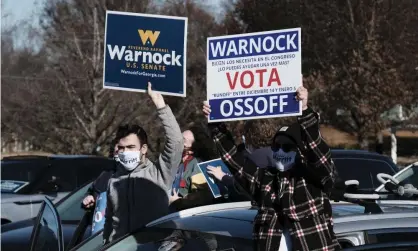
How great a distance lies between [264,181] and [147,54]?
169cm

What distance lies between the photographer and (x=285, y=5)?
29.5 meters

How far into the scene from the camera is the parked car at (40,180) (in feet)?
38.8

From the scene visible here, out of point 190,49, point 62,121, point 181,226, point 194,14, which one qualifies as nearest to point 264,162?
point 181,226

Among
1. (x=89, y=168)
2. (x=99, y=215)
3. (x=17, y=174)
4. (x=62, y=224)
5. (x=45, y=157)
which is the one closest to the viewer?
(x=99, y=215)

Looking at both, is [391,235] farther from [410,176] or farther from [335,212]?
[410,176]

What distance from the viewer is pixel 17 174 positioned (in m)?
12.9

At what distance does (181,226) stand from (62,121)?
70.5 feet

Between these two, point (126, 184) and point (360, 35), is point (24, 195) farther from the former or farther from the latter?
point (360, 35)

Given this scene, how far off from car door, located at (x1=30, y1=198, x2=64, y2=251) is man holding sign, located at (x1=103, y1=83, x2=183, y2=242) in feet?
1.24

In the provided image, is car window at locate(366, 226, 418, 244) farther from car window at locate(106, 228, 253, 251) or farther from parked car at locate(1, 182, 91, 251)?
parked car at locate(1, 182, 91, 251)

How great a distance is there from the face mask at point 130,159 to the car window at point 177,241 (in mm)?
709

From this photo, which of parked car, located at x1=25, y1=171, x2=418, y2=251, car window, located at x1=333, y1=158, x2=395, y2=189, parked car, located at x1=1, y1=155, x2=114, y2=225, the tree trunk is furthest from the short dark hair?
the tree trunk

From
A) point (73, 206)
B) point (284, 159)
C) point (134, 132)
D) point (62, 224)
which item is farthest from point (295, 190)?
point (73, 206)

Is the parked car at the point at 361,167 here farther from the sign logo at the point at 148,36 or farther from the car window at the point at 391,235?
the car window at the point at 391,235
